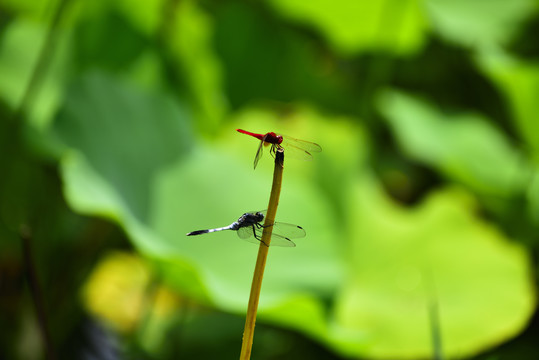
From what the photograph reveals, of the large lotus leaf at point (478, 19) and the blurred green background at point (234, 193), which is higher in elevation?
the large lotus leaf at point (478, 19)

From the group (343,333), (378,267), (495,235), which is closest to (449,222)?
(495,235)

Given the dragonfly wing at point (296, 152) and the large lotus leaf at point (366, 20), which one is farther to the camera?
the large lotus leaf at point (366, 20)

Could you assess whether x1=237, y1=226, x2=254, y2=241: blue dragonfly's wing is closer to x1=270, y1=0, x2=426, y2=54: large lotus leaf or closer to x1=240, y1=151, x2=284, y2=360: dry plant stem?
x1=240, y1=151, x2=284, y2=360: dry plant stem

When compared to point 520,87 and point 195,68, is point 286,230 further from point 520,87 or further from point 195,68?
point 520,87

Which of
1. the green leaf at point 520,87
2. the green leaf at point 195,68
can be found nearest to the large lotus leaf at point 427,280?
the green leaf at point 520,87

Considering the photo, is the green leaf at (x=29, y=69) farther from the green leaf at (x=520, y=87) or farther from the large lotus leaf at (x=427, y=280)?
the green leaf at (x=520, y=87)

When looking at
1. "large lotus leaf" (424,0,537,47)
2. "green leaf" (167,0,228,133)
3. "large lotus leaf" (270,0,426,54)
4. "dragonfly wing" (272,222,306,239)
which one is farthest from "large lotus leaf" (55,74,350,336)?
"large lotus leaf" (424,0,537,47)

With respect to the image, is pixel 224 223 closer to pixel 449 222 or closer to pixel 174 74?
pixel 174 74

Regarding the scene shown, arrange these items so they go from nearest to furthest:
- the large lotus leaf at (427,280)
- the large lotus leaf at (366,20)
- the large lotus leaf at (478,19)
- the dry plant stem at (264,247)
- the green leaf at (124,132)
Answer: the dry plant stem at (264,247)
the green leaf at (124,132)
the large lotus leaf at (427,280)
the large lotus leaf at (366,20)
the large lotus leaf at (478,19)
